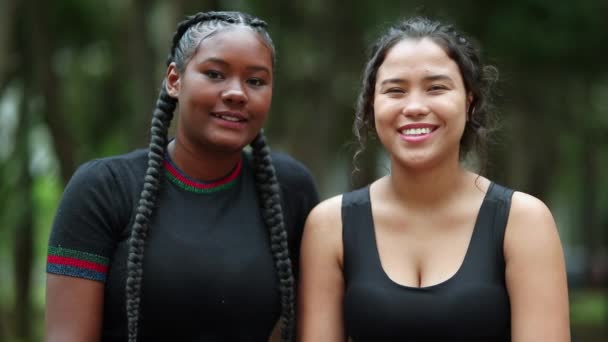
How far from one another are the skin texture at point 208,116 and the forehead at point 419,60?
49cm

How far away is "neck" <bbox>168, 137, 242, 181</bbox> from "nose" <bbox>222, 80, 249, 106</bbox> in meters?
0.24

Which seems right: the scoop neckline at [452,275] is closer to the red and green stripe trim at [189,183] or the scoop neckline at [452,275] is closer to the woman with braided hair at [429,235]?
the woman with braided hair at [429,235]

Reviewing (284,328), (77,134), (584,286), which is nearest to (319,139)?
(77,134)

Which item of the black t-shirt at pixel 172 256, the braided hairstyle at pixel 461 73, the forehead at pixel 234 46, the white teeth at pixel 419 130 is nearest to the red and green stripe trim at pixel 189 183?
the black t-shirt at pixel 172 256

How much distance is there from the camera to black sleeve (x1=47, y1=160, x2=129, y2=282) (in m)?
3.40

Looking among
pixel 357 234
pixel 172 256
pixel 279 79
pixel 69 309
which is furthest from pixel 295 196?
pixel 279 79

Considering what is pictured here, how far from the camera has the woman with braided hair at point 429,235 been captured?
327 centimetres

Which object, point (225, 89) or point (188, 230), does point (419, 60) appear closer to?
point (225, 89)

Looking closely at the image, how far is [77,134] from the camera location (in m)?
11.6

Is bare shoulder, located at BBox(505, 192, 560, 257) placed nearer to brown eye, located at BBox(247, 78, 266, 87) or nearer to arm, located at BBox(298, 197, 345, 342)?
arm, located at BBox(298, 197, 345, 342)

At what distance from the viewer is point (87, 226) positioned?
3412 millimetres

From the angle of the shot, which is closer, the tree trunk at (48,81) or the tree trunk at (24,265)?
the tree trunk at (48,81)

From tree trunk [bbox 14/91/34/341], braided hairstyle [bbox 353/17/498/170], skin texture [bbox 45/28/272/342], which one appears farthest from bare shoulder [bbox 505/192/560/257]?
tree trunk [bbox 14/91/34/341]

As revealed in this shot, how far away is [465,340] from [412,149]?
732 mm
